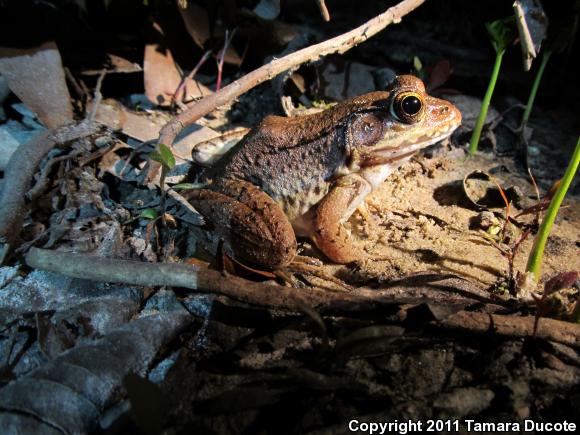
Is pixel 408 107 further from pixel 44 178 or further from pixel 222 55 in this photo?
pixel 44 178

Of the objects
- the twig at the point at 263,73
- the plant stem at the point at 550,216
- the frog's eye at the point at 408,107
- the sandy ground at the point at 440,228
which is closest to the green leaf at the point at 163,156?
the twig at the point at 263,73

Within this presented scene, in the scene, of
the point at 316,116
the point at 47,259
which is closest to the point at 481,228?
the point at 316,116

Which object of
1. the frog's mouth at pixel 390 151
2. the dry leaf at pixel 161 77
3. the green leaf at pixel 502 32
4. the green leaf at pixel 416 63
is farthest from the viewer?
the dry leaf at pixel 161 77

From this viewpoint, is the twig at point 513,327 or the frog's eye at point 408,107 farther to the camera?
the frog's eye at point 408,107

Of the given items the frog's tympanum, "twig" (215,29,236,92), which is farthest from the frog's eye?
"twig" (215,29,236,92)

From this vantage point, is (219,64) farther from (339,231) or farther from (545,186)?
(545,186)

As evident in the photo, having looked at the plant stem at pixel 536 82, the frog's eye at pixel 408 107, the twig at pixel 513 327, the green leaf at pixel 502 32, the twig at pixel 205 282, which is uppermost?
the plant stem at pixel 536 82

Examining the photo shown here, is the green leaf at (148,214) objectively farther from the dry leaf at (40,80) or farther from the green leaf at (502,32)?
the green leaf at (502,32)
